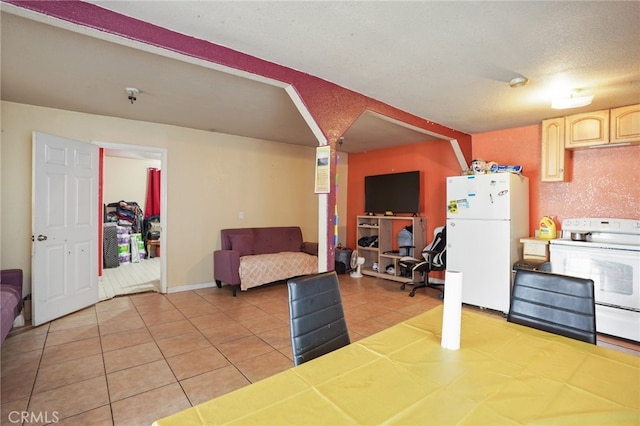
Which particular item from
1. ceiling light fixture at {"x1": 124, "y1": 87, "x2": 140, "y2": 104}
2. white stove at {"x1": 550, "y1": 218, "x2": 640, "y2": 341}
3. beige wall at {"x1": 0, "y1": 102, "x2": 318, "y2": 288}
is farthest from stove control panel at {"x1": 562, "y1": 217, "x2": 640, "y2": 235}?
ceiling light fixture at {"x1": 124, "y1": 87, "x2": 140, "y2": 104}

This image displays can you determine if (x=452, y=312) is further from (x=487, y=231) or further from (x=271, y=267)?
(x=271, y=267)

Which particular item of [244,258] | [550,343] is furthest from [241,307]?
[550,343]

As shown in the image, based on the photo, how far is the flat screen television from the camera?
17.3ft

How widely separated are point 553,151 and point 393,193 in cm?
239

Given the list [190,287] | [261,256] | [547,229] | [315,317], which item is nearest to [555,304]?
[315,317]

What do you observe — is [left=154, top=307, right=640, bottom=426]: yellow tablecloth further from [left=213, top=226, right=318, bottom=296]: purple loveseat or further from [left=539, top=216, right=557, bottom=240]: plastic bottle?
[left=213, top=226, right=318, bottom=296]: purple loveseat

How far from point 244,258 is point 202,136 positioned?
78.2 inches

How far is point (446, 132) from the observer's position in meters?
4.30

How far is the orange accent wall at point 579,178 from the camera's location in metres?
3.47

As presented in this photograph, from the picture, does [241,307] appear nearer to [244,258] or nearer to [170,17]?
[244,258]

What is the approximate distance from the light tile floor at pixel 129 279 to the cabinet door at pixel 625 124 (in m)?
6.07

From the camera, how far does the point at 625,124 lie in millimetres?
3289

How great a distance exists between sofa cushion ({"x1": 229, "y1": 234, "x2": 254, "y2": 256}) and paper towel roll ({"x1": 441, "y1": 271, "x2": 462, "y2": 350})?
3.91 meters

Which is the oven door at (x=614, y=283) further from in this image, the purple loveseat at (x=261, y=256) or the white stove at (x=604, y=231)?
the purple loveseat at (x=261, y=256)
